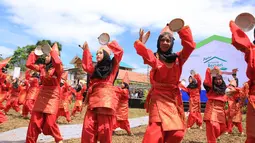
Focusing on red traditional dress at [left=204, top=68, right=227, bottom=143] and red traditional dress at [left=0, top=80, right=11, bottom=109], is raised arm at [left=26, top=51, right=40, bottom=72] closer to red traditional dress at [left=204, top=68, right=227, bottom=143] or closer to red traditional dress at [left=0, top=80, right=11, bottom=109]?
red traditional dress at [left=0, top=80, right=11, bottom=109]

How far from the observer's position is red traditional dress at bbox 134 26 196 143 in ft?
13.1

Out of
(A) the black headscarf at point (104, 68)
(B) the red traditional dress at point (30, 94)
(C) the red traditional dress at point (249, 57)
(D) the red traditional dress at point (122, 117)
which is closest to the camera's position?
(C) the red traditional dress at point (249, 57)

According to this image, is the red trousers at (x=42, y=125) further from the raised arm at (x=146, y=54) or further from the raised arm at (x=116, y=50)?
the raised arm at (x=146, y=54)

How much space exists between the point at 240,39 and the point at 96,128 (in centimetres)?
256

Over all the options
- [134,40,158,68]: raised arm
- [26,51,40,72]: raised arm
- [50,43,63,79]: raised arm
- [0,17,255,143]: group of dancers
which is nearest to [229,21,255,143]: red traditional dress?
[0,17,255,143]: group of dancers

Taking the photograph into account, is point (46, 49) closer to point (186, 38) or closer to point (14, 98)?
point (186, 38)

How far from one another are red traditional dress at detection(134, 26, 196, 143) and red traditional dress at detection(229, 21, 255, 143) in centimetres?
59

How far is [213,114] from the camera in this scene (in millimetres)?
6551

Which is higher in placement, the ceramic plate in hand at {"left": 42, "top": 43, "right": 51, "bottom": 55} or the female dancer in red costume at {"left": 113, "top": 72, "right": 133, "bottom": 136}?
the ceramic plate in hand at {"left": 42, "top": 43, "right": 51, "bottom": 55}

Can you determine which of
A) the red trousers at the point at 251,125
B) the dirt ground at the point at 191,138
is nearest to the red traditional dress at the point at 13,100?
the dirt ground at the point at 191,138

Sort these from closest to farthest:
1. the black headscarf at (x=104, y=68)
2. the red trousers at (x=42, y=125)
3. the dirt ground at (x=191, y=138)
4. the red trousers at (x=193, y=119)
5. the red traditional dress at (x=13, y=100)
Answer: the black headscarf at (x=104, y=68) → the red trousers at (x=42, y=125) → the dirt ground at (x=191, y=138) → the red trousers at (x=193, y=119) → the red traditional dress at (x=13, y=100)

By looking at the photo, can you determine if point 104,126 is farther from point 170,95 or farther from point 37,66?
point 37,66

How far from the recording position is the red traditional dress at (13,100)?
12.2 meters

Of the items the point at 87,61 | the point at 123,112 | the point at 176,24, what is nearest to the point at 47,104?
the point at 87,61
